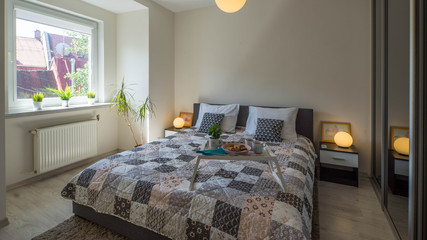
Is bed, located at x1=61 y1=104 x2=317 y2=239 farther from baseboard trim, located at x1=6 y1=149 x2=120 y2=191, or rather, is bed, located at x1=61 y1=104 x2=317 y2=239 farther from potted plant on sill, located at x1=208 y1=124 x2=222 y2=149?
baseboard trim, located at x1=6 y1=149 x2=120 y2=191

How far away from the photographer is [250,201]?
4.73ft

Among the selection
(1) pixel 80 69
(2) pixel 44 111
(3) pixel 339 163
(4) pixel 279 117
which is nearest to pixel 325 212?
(3) pixel 339 163

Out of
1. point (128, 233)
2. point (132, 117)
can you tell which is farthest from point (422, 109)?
point (132, 117)

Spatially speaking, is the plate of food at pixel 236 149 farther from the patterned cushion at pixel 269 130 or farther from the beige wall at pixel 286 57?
Result: the beige wall at pixel 286 57

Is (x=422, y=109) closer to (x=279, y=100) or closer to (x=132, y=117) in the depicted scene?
(x=279, y=100)

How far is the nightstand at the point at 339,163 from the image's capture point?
279cm

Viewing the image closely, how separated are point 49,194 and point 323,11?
13.6 feet

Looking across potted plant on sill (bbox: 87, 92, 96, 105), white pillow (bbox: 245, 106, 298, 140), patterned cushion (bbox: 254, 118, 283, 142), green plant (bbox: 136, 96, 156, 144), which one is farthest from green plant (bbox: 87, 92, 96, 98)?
patterned cushion (bbox: 254, 118, 283, 142)

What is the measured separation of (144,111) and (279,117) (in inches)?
82.8

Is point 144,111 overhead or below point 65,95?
below

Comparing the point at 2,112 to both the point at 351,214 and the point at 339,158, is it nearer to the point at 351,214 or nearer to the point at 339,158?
the point at 351,214

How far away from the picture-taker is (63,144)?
310cm

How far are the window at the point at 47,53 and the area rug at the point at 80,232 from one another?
1786 millimetres

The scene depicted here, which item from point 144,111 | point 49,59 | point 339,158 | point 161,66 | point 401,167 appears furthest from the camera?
point 161,66
